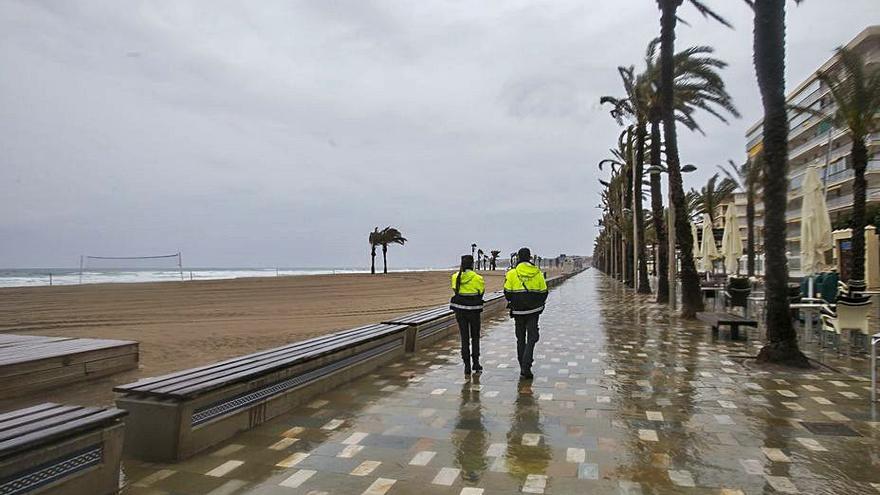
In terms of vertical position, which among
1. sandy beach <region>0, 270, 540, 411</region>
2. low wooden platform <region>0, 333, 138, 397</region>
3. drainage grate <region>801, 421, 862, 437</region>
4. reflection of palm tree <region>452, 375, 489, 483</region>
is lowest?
sandy beach <region>0, 270, 540, 411</region>

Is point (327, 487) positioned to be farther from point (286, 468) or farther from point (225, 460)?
point (225, 460)

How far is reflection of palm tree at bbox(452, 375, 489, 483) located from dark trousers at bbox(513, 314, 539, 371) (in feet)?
3.60

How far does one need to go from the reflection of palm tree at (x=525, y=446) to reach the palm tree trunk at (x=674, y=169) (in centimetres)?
978

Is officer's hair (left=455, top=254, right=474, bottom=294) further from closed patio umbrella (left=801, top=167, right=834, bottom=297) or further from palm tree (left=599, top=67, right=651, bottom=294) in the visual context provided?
palm tree (left=599, top=67, right=651, bottom=294)

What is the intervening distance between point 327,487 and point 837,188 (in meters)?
58.3

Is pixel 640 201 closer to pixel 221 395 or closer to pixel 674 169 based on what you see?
pixel 674 169

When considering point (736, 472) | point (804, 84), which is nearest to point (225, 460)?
Answer: point (736, 472)

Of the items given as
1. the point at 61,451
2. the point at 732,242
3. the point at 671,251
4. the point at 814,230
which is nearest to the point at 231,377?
the point at 61,451

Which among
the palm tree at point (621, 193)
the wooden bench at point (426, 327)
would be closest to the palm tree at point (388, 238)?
the palm tree at point (621, 193)

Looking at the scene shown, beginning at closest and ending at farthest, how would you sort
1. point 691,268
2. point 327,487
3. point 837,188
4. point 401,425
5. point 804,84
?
1. point 327,487
2. point 401,425
3. point 691,268
4. point 837,188
5. point 804,84

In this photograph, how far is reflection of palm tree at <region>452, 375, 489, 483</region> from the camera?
12.3 feet

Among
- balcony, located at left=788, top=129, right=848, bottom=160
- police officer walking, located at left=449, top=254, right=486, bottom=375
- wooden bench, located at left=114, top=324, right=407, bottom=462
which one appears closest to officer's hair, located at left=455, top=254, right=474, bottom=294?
police officer walking, located at left=449, top=254, right=486, bottom=375

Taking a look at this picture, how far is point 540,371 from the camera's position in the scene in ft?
23.9

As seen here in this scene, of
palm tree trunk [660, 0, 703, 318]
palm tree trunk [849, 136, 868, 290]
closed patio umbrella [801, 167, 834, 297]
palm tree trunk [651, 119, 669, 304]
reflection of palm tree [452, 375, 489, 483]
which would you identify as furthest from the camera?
palm tree trunk [651, 119, 669, 304]
